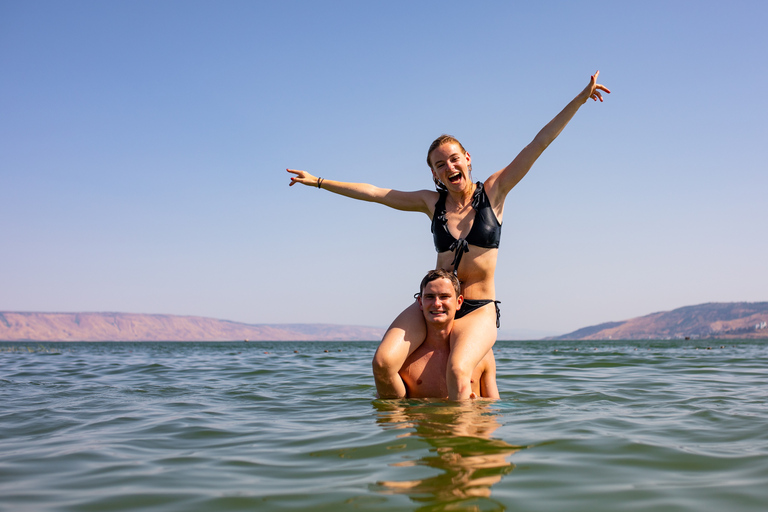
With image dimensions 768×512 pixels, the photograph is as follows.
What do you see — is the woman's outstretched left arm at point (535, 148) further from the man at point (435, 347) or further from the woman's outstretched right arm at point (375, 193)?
the man at point (435, 347)

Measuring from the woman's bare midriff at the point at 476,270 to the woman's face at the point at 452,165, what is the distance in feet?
2.47

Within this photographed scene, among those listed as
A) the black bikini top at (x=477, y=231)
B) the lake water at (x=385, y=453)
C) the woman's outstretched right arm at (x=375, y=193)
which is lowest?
the lake water at (x=385, y=453)

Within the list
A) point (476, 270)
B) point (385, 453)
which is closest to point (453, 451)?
point (385, 453)

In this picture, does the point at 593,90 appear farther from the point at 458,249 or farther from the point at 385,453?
the point at 385,453

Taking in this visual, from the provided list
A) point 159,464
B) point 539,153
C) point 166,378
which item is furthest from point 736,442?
point 166,378

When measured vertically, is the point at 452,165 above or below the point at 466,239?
above

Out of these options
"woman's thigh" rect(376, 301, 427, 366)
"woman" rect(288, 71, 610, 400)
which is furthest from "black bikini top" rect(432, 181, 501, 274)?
"woman's thigh" rect(376, 301, 427, 366)

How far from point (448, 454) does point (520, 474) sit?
21.3 inches

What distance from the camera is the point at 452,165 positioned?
6098 mm

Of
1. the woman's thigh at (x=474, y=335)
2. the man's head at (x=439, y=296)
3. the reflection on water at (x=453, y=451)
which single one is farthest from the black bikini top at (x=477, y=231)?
the reflection on water at (x=453, y=451)

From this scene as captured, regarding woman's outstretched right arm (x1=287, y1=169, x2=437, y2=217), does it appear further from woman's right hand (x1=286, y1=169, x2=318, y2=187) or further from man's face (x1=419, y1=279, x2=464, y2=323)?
man's face (x1=419, y1=279, x2=464, y2=323)

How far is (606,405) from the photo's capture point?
6.23 m

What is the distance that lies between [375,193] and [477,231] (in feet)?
4.69

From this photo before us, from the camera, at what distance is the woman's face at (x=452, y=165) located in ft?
20.0
